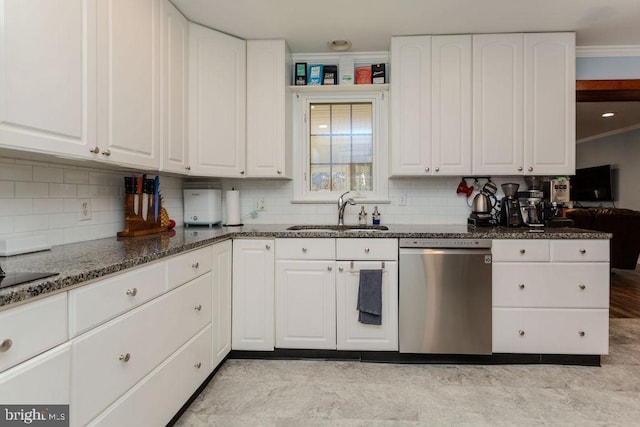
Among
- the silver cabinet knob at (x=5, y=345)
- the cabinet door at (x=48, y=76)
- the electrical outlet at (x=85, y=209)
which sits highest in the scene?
the cabinet door at (x=48, y=76)

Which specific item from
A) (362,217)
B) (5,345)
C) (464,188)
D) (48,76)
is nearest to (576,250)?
(464,188)

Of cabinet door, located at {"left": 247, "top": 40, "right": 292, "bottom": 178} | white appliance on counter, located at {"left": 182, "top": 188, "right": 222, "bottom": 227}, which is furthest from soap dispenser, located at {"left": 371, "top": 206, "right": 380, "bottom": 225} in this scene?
white appliance on counter, located at {"left": 182, "top": 188, "right": 222, "bottom": 227}

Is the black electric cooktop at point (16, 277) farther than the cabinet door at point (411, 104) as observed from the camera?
No

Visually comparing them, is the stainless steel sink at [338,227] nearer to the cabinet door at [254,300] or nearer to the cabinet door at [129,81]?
the cabinet door at [254,300]

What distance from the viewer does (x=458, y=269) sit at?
2.28 m

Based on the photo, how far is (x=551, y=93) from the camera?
2.56 metres

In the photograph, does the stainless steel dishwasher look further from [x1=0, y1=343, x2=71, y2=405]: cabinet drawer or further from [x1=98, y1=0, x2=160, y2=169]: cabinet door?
[x1=0, y1=343, x2=71, y2=405]: cabinet drawer

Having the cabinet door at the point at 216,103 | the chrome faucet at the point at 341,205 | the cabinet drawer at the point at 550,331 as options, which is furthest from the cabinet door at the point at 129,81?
the cabinet drawer at the point at 550,331

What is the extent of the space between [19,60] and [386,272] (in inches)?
84.4

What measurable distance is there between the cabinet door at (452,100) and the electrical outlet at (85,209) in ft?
7.84

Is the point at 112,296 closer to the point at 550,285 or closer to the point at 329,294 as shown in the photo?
the point at 329,294

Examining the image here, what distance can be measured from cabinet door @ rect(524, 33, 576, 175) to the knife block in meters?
2.82

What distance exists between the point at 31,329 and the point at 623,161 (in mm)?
9145

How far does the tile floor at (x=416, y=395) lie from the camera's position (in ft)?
5.78
